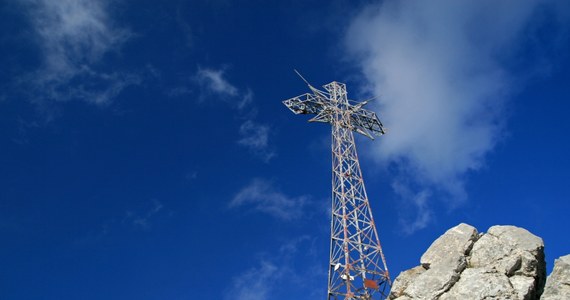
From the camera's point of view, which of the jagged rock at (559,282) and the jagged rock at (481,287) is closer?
the jagged rock at (559,282)

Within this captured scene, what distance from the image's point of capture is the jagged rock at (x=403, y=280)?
33375 millimetres

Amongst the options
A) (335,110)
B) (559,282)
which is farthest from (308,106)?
(559,282)

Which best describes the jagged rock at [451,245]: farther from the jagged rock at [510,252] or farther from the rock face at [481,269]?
the jagged rock at [510,252]

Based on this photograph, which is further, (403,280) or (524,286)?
(403,280)

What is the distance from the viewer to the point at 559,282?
96.8 feet

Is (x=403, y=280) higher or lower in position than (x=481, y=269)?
higher

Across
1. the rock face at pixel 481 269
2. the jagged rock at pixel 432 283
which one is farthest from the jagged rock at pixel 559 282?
the jagged rock at pixel 432 283

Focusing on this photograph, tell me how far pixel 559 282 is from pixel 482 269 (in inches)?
167

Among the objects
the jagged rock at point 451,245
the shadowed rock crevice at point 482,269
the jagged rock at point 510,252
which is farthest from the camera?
the jagged rock at point 451,245

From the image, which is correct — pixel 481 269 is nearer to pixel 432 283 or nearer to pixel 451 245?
pixel 451 245

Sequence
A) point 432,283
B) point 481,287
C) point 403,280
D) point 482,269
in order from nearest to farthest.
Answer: point 481,287 < point 482,269 < point 432,283 < point 403,280

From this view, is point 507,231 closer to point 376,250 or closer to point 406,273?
point 406,273

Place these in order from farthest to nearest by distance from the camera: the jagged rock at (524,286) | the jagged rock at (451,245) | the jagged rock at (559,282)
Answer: the jagged rock at (451,245) → the jagged rock at (524,286) → the jagged rock at (559,282)

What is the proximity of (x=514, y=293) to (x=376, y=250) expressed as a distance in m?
13.1
